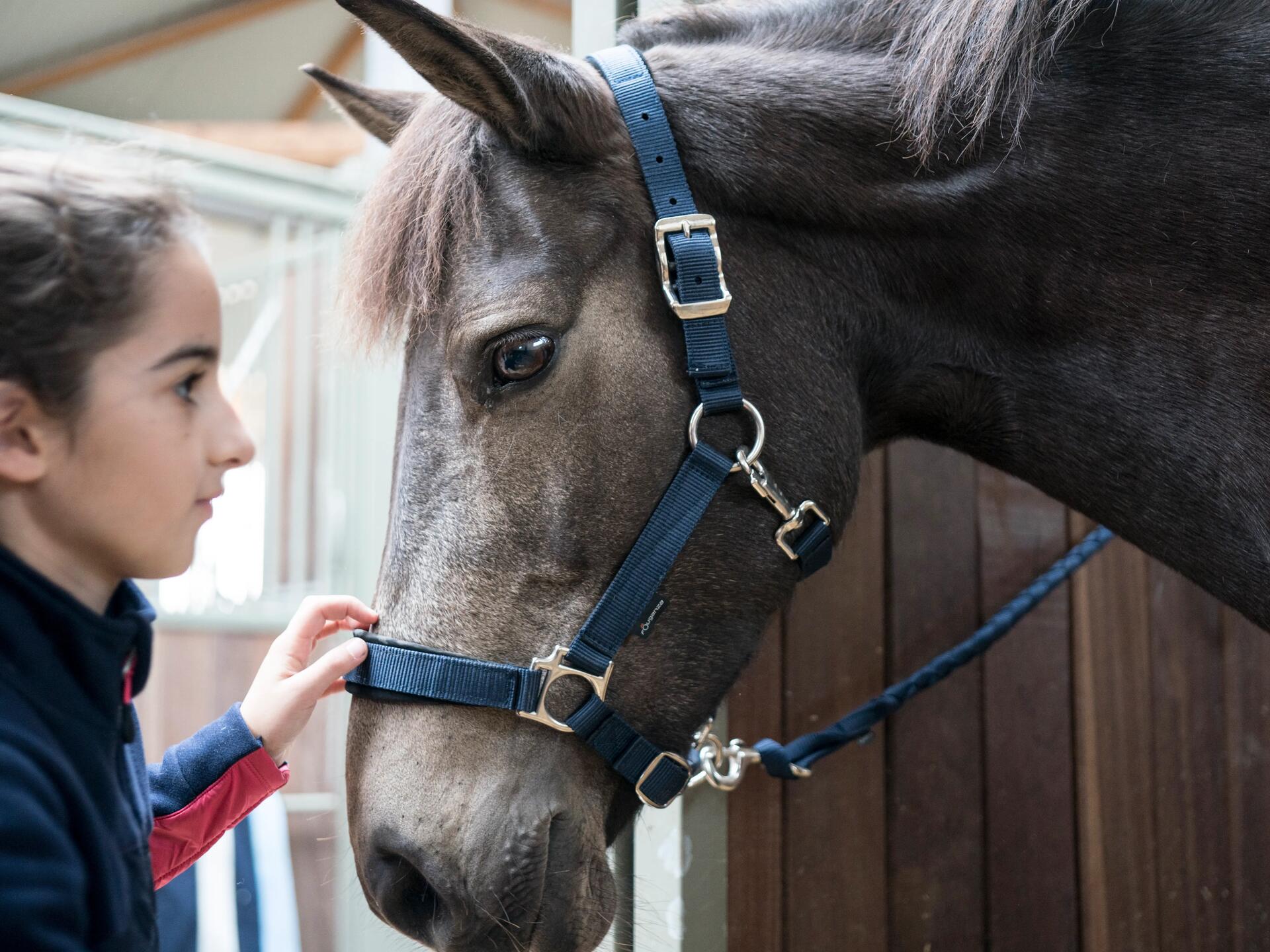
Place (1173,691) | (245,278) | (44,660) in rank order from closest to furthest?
(44,660) < (1173,691) < (245,278)

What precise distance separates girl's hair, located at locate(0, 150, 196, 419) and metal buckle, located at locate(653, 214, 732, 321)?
1.68 ft

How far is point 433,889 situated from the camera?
40.9 inches

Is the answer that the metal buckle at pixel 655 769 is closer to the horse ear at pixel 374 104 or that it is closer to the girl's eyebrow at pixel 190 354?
the girl's eyebrow at pixel 190 354

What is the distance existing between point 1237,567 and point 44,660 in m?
1.15

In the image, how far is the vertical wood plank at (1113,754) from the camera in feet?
6.02

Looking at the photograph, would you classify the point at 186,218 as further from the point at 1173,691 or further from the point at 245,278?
the point at 1173,691

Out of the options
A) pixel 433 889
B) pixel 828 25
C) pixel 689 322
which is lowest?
pixel 433 889

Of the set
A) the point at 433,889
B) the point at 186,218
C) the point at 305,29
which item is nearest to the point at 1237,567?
the point at 433,889

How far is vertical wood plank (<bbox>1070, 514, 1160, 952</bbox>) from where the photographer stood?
1.83 m

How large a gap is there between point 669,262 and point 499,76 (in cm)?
26

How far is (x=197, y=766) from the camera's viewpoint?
1.07 m

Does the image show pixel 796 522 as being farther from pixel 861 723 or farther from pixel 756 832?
pixel 756 832

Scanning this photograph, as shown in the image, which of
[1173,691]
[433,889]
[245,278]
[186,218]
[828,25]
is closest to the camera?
[186,218]

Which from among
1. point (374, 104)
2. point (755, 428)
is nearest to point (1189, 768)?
point (755, 428)
